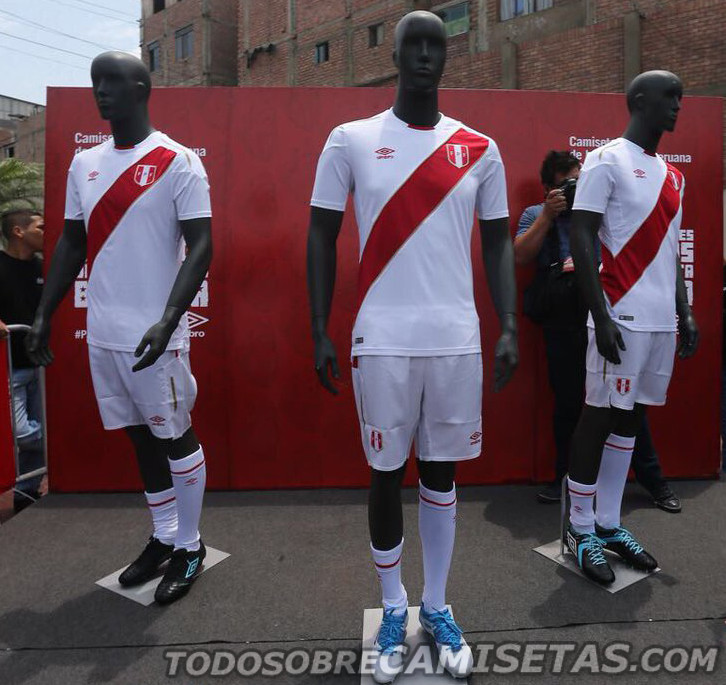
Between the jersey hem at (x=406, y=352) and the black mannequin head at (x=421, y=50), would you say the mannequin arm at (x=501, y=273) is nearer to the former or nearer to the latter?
the jersey hem at (x=406, y=352)

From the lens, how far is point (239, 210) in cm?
330

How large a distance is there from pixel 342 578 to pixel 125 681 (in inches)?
32.9

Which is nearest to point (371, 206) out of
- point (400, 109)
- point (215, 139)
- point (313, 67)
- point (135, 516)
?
point (400, 109)

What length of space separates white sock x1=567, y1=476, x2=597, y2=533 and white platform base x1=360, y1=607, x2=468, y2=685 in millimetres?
789

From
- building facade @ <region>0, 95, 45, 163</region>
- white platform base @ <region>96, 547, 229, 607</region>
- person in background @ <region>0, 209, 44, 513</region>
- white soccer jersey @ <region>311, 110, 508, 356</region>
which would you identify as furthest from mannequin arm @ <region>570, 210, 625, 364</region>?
building facade @ <region>0, 95, 45, 163</region>

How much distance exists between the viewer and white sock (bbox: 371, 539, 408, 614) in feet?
5.85

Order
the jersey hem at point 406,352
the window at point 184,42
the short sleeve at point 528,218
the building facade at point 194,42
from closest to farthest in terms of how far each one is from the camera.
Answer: the jersey hem at point 406,352, the short sleeve at point 528,218, the building facade at point 194,42, the window at point 184,42

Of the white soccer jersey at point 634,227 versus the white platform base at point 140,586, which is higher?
the white soccer jersey at point 634,227

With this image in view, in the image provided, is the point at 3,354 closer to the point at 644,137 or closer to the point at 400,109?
the point at 400,109

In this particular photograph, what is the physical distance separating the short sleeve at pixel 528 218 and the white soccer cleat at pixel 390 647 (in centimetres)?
195

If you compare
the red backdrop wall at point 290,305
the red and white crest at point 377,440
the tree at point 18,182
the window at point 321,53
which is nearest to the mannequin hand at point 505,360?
the red and white crest at point 377,440

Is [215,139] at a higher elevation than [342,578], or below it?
higher

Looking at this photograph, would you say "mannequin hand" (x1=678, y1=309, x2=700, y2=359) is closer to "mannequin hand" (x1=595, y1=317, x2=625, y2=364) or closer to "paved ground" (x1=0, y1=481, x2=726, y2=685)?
"mannequin hand" (x1=595, y1=317, x2=625, y2=364)

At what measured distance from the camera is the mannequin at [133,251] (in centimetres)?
207
